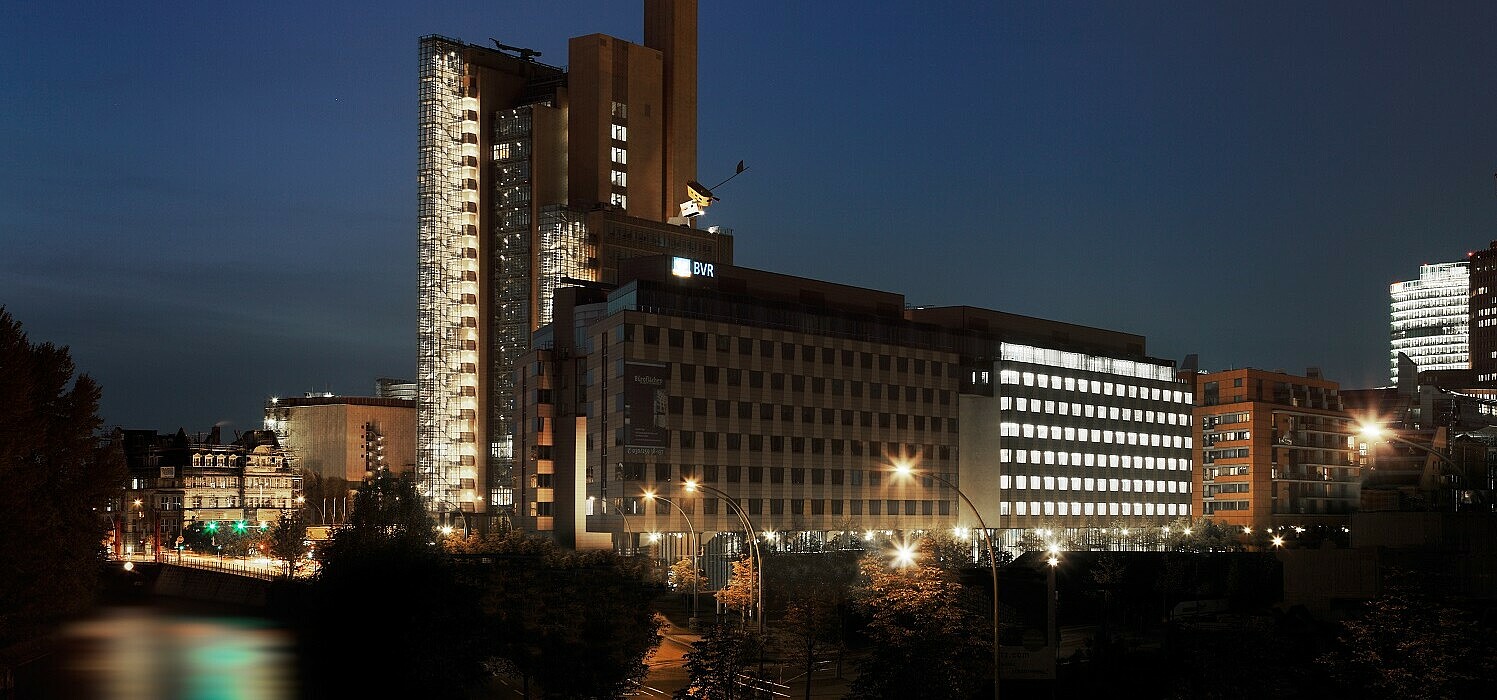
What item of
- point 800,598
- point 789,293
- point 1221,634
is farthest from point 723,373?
point 1221,634

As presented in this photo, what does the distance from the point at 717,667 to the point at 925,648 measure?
9572 millimetres

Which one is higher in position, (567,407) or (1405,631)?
(567,407)

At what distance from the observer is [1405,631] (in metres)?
57.4

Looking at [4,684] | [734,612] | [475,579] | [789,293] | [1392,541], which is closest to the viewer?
[475,579]

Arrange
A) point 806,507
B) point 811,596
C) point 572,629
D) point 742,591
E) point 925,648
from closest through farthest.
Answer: point 925,648 < point 572,629 < point 811,596 < point 742,591 < point 806,507

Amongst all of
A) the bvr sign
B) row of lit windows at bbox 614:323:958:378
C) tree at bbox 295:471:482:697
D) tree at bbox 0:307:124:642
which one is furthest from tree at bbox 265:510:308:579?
tree at bbox 0:307:124:642

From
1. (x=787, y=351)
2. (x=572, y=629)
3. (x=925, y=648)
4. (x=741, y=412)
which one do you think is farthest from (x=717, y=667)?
(x=787, y=351)

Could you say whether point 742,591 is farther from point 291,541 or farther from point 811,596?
point 291,541

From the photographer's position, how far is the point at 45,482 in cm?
9706

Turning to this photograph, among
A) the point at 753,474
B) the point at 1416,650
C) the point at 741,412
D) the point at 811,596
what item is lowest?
the point at 811,596

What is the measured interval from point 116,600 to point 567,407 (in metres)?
61.0

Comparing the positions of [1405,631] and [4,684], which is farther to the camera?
[4,684]

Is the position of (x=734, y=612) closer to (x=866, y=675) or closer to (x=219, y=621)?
(x=866, y=675)

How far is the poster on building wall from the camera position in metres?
159
